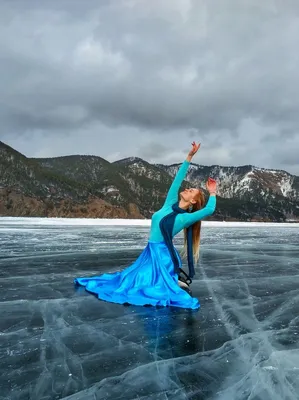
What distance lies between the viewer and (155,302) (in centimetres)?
590

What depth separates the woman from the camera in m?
6.07

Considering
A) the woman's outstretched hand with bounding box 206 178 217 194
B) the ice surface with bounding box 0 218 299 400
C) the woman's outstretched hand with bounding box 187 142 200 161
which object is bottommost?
the ice surface with bounding box 0 218 299 400

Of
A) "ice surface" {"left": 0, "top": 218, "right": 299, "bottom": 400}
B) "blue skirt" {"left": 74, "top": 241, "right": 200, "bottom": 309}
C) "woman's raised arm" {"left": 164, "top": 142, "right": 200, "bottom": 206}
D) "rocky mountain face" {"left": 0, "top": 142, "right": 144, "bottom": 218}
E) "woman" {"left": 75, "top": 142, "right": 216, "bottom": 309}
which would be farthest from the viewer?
"rocky mountain face" {"left": 0, "top": 142, "right": 144, "bottom": 218}

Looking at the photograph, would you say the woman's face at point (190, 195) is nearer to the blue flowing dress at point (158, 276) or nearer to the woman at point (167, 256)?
the woman at point (167, 256)

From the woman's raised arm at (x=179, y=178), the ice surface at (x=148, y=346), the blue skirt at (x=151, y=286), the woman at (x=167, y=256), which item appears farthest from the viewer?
the woman's raised arm at (x=179, y=178)

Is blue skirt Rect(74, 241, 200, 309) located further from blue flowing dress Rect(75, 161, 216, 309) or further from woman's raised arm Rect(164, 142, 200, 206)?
woman's raised arm Rect(164, 142, 200, 206)

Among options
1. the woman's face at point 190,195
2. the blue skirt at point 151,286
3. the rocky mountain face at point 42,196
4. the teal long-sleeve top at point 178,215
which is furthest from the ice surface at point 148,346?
the rocky mountain face at point 42,196

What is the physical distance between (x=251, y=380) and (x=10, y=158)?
670 ft

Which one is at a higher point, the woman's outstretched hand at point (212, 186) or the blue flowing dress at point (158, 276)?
the woman's outstretched hand at point (212, 186)

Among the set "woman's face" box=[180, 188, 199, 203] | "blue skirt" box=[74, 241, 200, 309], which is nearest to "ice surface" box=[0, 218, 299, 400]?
"blue skirt" box=[74, 241, 200, 309]

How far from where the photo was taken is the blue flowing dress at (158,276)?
600 cm

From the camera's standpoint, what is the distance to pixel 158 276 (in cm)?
627

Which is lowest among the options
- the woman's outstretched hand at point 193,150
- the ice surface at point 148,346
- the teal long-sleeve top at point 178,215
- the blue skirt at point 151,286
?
the ice surface at point 148,346

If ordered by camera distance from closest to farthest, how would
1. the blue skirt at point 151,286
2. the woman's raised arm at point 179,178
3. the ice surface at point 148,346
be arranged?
1. the ice surface at point 148,346
2. the blue skirt at point 151,286
3. the woman's raised arm at point 179,178
